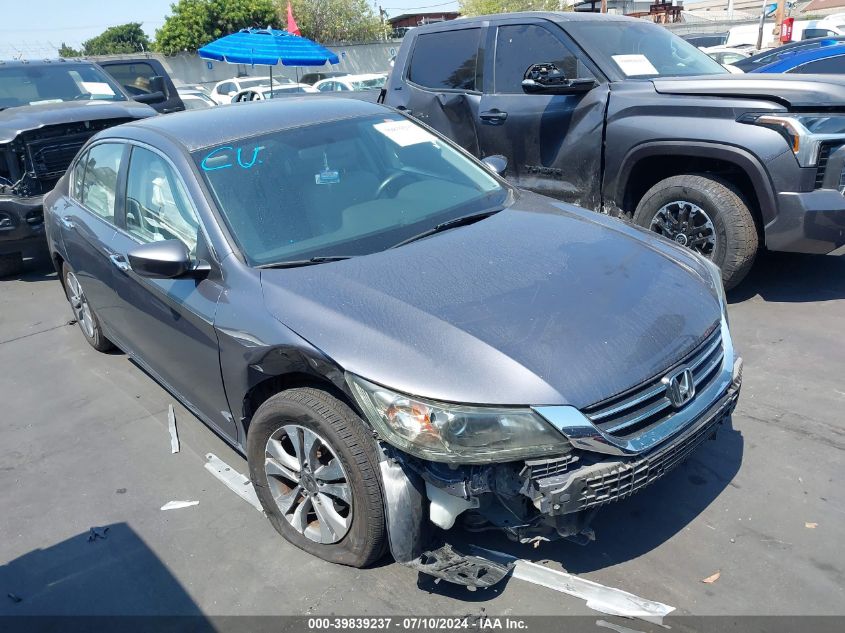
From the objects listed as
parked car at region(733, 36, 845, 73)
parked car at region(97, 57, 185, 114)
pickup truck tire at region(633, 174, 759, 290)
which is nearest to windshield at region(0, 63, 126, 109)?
parked car at region(97, 57, 185, 114)

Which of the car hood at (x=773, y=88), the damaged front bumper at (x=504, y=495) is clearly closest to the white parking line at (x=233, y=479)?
the damaged front bumper at (x=504, y=495)

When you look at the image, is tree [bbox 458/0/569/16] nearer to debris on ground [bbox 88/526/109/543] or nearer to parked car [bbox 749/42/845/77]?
parked car [bbox 749/42/845/77]

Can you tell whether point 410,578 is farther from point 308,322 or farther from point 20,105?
point 20,105

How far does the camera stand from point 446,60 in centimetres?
650

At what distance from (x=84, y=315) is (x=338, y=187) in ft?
9.08

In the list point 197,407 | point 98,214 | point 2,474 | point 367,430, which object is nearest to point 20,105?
point 98,214

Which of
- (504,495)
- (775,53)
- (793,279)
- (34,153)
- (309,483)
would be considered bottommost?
(793,279)

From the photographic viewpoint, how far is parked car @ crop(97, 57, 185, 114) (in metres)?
10.6

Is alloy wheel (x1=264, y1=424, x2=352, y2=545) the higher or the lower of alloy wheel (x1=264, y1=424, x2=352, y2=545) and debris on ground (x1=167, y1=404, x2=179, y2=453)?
the higher

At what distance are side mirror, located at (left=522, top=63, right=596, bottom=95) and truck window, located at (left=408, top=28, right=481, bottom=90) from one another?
2.78 feet

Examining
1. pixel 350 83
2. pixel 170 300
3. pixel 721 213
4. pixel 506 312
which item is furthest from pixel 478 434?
pixel 350 83

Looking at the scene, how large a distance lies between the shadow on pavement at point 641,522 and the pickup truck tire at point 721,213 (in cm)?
186

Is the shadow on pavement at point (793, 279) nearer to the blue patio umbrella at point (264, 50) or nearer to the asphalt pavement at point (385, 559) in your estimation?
the asphalt pavement at point (385, 559)

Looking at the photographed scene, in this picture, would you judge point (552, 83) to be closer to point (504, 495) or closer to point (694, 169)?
point (694, 169)
